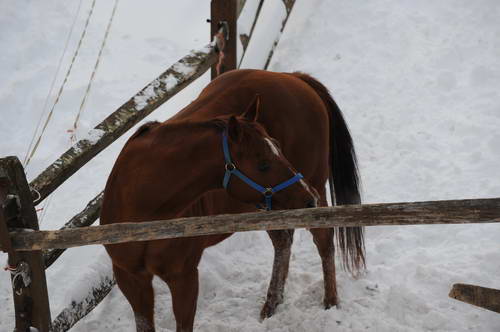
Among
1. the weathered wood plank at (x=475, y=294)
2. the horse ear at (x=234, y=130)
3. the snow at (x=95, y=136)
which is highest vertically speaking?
the snow at (x=95, y=136)

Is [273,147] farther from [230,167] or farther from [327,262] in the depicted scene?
[327,262]

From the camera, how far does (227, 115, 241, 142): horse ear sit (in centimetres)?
261

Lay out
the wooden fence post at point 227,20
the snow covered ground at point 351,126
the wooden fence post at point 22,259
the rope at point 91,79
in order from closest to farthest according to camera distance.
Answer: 1. the wooden fence post at point 22,259
2. the snow covered ground at point 351,126
3. the wooden fence post at point 227,20
4. the rope at point 91,79

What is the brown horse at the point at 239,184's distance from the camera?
277 centimetres

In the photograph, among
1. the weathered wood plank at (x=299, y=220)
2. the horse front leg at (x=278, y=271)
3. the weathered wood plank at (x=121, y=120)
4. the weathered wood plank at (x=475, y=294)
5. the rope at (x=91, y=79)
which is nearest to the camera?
the weathered wood plank at (x=299, y=220)

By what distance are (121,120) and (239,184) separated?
1.22 metres

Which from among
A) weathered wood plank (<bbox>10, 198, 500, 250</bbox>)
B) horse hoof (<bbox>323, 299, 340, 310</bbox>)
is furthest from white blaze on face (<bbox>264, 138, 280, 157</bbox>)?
horse hoof (<bbox>323, 299, 340, 310</bbox>)

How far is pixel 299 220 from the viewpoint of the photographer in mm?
2209

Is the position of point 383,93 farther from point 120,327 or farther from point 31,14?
point 31,14

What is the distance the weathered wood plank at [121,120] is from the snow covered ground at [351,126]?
913 mm

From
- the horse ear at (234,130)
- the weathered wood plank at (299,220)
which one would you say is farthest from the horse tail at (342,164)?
the weathered wood plank at (299,220)

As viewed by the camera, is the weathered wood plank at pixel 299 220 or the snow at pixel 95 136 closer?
the weathered wood plank at pixel 299 220

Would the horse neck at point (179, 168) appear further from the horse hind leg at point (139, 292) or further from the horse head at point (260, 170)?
the horse hind leg at point (139, 292)

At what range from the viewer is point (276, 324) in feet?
11.6
